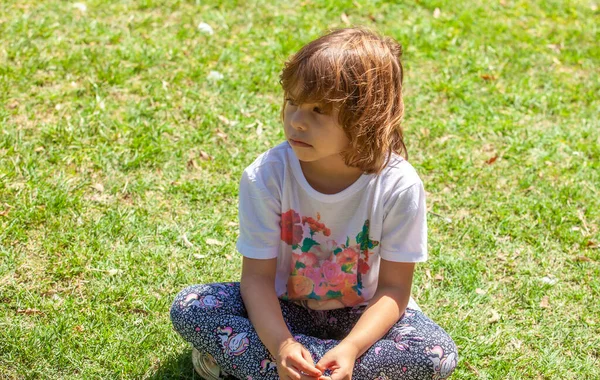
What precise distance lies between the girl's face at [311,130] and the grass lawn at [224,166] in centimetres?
108

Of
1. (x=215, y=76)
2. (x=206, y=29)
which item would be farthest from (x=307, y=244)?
(x=206, y=29)

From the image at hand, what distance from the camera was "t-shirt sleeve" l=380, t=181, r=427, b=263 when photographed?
276 cm

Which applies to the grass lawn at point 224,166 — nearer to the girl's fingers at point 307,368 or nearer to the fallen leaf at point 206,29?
the fallen leaf at point 206,29

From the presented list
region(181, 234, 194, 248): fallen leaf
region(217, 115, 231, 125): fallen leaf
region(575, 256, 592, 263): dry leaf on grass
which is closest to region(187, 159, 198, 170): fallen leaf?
region(217, 115, 231, 125): fallen leaf

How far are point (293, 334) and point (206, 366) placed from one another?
0.36 metres

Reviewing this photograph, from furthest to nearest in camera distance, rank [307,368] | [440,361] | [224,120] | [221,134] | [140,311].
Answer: [224,120] → [221,134] → [140,311] → [440,361] → [307,368]

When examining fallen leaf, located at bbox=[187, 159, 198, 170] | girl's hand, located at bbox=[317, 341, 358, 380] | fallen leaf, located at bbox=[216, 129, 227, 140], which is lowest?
fallen leaf, located at bbox=[187, 159, 198, 170]

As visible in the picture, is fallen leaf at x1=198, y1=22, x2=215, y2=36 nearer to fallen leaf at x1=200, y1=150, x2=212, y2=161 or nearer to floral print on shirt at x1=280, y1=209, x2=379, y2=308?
fallen leaf at x1=200, y1=150, x2=212, y2=161

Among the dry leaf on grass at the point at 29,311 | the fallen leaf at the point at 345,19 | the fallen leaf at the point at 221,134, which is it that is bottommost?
the dry leaf on grass at the point at 29,311

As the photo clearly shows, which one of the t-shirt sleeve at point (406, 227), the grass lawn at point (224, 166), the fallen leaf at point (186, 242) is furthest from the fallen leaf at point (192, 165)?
the t-shirt sleeve at point (406, 227)

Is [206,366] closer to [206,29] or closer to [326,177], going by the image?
[326,177]

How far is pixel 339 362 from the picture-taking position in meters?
2.59

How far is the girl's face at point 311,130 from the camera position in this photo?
8.53ft

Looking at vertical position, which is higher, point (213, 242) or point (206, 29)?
point (206, 29)
